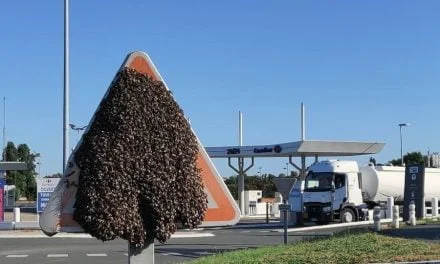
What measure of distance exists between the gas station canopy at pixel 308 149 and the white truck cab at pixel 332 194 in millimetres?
8546

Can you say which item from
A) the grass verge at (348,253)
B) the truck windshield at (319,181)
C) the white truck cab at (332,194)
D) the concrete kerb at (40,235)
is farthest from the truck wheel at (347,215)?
the grass verge at (348,253)

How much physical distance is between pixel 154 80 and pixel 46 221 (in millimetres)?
1552

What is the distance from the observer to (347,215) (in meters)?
35.2

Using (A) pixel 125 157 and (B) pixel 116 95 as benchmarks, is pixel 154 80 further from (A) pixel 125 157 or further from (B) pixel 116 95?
(A) pixel 125 157

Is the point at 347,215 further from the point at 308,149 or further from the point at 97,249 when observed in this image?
the point at 97,249

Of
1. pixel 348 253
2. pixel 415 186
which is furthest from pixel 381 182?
pixel 348 253

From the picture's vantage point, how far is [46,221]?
Answer: 18.3 feet

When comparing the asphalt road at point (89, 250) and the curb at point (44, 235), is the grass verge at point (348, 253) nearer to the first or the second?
the asphalt road at point (89, 250)

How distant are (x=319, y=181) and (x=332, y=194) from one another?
1.07 m

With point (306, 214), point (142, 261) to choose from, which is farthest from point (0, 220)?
point (142, 261)

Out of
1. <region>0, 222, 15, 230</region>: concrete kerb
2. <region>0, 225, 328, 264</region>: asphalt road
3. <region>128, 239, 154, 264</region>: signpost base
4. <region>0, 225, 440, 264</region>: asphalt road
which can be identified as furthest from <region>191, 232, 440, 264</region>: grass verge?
<region>0, 222, 15, 230</region>: concrete kerb

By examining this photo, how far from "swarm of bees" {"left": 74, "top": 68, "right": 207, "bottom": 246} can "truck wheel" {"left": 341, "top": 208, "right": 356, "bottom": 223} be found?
30.1m

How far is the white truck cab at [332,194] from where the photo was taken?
115 ft

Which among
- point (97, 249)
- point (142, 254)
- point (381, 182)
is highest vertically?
A: point (381, 182)
